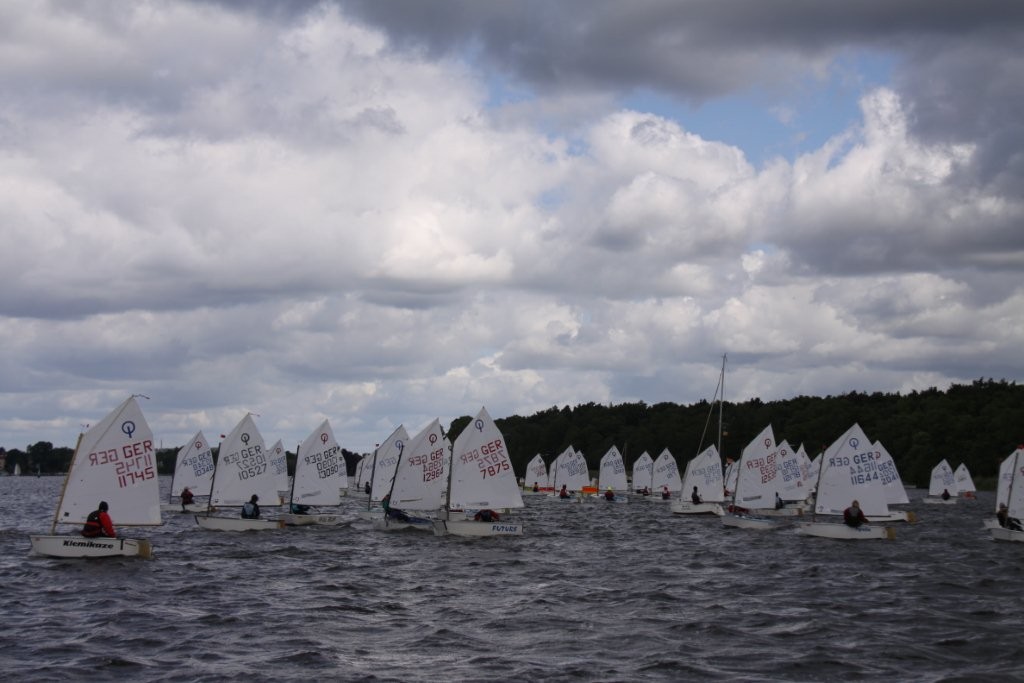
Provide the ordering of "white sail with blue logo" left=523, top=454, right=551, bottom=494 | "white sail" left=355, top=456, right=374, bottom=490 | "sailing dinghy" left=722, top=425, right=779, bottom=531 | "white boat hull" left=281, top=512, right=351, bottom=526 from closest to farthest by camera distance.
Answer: "white boat hull" left=281, top=512, right=351, bottom=526
"sailing dinghy" left=722, top=425, right=779, bottom=531
"white sail" left=355, top=456, right=374, bottom=490
"white sail with blue logo" left=523, top=454, right=551, bottom=494

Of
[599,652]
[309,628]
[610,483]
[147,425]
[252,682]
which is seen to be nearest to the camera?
[252,682]

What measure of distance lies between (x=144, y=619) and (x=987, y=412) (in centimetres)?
12843

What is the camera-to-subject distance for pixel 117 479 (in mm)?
36656

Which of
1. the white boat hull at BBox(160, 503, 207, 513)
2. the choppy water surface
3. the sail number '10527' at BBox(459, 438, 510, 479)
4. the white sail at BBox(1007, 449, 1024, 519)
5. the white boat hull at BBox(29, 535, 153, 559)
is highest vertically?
the sail number '10527' at BBox(459, 438, 510, 479)

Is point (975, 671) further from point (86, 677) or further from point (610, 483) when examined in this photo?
point (610, 483)

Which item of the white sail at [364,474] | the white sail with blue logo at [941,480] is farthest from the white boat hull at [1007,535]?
the white sail at [364,474]

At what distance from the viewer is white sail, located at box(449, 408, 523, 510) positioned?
47781mm

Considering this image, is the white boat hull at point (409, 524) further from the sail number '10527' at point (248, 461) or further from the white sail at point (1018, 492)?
the white sail at point (1018, 492)

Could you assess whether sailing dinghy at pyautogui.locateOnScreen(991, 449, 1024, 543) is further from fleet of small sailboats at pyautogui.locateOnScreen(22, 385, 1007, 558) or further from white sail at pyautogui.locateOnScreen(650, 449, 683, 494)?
white sail at pyautogui.locateOnScreen(650, 449, 683, 494)

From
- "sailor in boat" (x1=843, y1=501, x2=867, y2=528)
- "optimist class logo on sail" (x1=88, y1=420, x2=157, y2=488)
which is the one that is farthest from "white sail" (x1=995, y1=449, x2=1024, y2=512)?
"optimist class logo on sail" (x1=88, y1=420, x2=157, y2=488)

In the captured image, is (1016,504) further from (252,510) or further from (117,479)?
(117,479)

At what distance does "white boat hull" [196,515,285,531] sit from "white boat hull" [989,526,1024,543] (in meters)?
30.4

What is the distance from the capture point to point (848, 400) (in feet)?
547

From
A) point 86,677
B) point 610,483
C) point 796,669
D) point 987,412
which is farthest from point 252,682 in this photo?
point 987,412
